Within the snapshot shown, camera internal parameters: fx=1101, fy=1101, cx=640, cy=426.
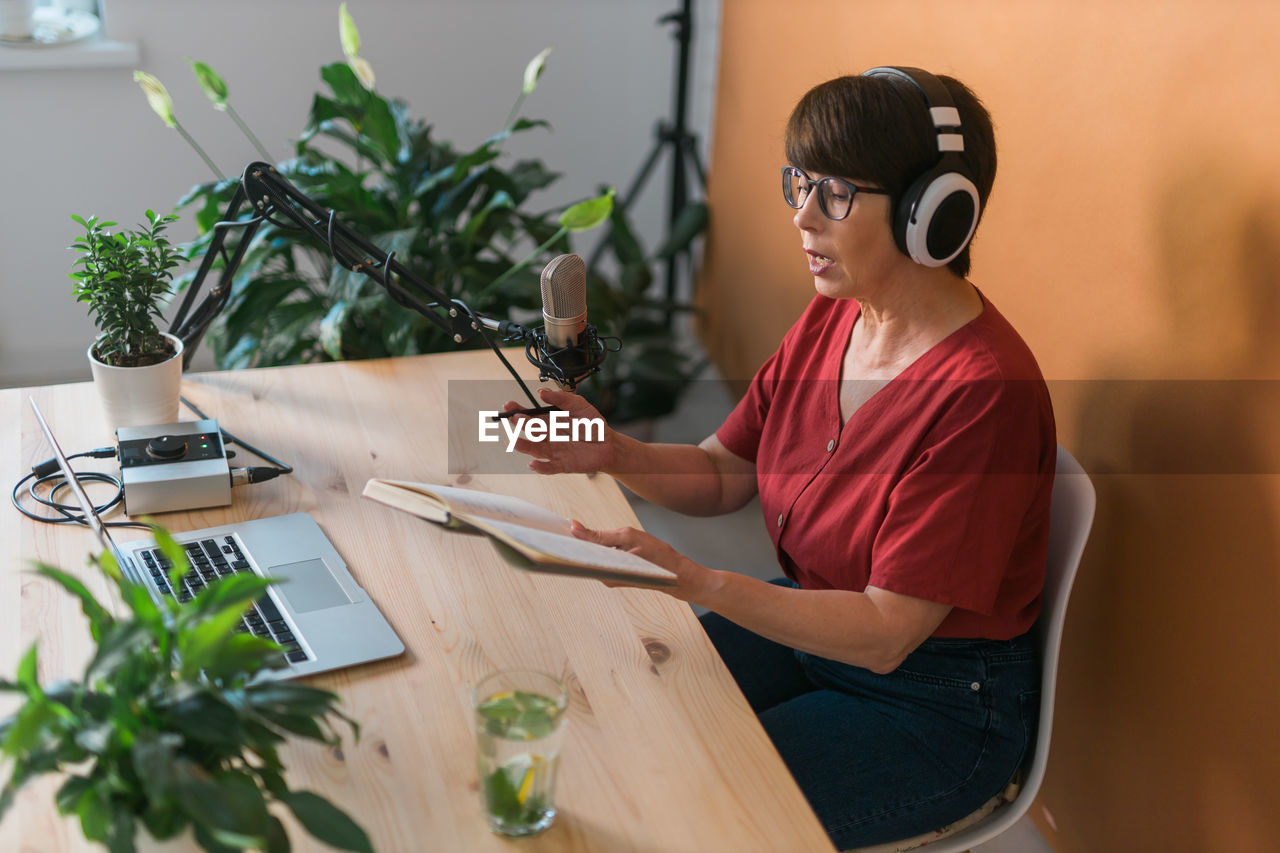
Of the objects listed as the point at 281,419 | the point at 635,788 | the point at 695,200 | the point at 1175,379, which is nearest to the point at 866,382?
the point at 1175,379

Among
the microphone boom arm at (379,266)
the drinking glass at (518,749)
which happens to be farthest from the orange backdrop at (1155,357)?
the drinking glass at (518,749)

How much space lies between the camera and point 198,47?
303 centimetres

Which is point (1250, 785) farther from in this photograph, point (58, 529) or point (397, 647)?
point (58, 529)

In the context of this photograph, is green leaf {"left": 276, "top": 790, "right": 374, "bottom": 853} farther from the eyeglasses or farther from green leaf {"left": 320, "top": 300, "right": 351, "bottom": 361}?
green leaf {"left": 320, "top": 300, "right": 351, "bottom": 361}

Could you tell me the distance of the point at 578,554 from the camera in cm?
97

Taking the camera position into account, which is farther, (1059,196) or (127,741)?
(1059,196)

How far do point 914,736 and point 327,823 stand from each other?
0.73 m

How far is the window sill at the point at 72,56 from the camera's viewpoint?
2.86 m

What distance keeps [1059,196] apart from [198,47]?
8.01ft

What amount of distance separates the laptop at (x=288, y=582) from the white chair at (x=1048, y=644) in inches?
23.5

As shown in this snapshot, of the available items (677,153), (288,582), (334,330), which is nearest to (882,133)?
(288,582)

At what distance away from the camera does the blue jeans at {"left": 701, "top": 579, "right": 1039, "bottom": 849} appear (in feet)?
3.92

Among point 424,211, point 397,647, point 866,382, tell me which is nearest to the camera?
point 397,647

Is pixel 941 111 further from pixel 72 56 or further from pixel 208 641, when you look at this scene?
pixel 72 56
